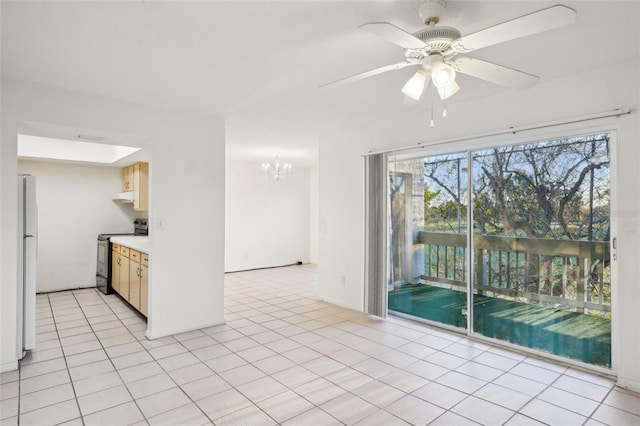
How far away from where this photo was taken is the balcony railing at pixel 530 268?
2977 millimetres

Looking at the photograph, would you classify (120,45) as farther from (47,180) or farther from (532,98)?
(47,180)

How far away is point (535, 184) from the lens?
331 centimetres

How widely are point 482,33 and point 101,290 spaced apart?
6.26m

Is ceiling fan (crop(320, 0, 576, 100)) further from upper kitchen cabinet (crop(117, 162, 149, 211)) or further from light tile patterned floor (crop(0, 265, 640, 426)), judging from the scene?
upper kitchen cabinet (crop(117, 162, 149, 211))

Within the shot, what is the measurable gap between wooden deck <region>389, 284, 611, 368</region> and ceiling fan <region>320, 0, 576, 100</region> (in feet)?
7.42

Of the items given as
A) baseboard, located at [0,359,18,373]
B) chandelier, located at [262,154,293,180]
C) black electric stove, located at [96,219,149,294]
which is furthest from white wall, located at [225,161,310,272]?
baseboard, located at [0,359,18,373]

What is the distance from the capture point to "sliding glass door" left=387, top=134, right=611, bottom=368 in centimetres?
299

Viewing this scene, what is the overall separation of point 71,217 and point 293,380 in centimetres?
512

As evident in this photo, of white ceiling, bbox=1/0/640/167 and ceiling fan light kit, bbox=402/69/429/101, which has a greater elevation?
white ceiling, bbox=1/0/640/167

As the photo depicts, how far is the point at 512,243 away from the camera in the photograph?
11.4 ft

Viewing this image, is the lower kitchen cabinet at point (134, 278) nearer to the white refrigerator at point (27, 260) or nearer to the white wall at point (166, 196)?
the white wall at point (166, 196)

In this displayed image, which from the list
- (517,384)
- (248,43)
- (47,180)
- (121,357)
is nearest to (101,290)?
(47,180)

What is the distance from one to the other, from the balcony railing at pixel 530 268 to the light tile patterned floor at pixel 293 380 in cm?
59

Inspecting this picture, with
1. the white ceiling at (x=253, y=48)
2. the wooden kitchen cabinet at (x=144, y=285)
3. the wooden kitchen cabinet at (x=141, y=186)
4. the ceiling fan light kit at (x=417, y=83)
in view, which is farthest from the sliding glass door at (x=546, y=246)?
the wooden kitchen cabinet at (x=141, y=186)
